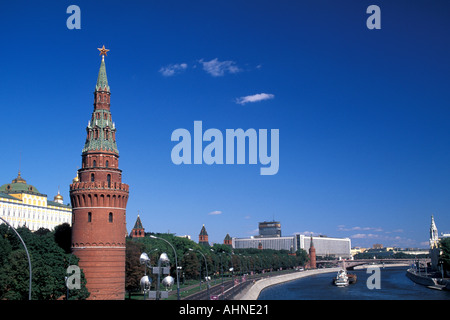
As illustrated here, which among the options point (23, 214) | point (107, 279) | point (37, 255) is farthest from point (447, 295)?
point (23, 214)

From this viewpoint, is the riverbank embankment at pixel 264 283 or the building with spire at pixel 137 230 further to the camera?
the building with spire at pixel 137 230

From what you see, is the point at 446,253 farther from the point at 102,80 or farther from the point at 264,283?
the point at 102,80

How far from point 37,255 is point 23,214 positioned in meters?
87.3

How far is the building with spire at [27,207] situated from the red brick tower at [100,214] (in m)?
76.7

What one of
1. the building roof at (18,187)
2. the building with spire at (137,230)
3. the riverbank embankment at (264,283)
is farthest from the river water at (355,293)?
the building roof at (18,187)

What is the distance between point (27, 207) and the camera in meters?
133

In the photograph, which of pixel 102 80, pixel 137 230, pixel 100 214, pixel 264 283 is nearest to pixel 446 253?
pixel 264 283

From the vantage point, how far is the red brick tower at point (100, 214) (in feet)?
181

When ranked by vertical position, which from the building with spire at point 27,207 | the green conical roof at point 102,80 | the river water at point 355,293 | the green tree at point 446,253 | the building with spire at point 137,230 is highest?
the green conical roof at point 102,80

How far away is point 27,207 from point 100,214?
8742 centimetres

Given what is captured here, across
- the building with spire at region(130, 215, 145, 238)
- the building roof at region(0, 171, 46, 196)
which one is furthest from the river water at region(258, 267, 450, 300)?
the building roof at region(0, 171, 46, 196)

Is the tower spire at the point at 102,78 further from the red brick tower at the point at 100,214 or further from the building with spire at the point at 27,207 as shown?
the building with spire at the point at 27,207
